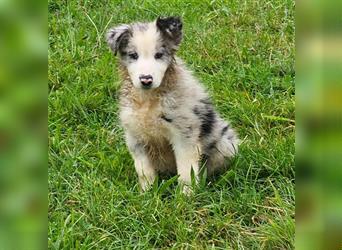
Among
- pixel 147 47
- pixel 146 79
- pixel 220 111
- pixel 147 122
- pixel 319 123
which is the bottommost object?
pixel 220 111

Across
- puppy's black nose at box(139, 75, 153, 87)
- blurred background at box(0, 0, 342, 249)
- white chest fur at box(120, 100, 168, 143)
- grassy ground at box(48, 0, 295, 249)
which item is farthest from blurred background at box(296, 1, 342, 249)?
white chest fur at box(120, 100, 168, 143)

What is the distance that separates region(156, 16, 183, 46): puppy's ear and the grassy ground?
85 centimetres

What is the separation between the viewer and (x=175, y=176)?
14.3 feet

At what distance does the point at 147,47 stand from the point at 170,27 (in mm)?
252

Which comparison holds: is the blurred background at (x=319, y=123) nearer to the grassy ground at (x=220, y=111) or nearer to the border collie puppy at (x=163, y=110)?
the grassy ground at (x=220, y=111)

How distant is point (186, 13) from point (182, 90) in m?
2.78

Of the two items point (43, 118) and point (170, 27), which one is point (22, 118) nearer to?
point (43, 118)

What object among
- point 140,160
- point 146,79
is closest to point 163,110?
point 146,79

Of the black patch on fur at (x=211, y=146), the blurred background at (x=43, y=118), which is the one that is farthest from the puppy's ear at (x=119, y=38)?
the blurred background at (x=43, y=118)

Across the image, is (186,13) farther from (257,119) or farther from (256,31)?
(257,119)

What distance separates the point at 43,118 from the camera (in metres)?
0.97

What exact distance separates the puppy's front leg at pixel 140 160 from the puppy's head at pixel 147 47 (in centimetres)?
41

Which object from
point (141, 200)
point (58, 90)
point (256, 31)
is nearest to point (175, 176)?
point (141, 200)

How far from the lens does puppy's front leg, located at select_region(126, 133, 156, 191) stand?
440 centimetres
